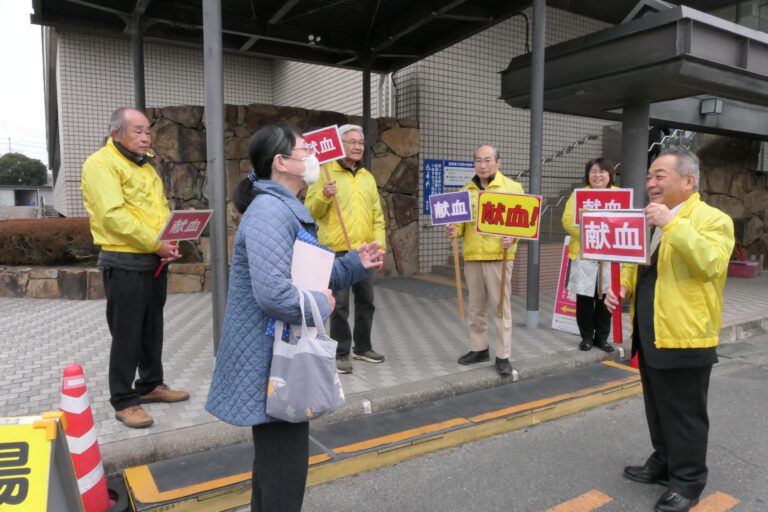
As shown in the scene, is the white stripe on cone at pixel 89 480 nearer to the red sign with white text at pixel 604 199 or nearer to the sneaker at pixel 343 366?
the sneaker at pixel 343 366

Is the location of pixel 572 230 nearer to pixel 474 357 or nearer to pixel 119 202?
pixel 474 357

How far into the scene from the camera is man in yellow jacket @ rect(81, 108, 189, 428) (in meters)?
3.47

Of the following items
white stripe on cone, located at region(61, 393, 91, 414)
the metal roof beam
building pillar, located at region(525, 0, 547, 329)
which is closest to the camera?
white stripe on cone, located at region(61, 393, 91, 414)

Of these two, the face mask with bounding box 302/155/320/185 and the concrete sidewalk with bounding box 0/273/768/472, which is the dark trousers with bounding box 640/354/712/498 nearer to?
the concrete sidewalk with bounding box 0/273/768/472

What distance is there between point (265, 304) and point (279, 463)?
0.67 metres

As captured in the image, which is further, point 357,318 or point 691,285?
point 357,318

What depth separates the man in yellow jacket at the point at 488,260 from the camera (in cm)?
476

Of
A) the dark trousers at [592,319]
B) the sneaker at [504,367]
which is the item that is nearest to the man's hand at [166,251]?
the sneaker at [504,367]

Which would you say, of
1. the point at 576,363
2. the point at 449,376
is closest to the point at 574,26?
the point at 576,363

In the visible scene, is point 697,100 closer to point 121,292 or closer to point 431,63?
point 431,63

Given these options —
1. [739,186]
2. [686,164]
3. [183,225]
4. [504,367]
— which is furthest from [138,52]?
[739,186]

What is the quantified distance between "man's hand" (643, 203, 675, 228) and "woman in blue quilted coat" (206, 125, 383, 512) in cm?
168

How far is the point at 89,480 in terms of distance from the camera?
2.79 m

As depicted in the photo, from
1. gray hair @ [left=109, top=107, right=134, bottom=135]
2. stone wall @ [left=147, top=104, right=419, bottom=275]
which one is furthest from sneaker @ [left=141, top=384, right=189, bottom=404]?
stone wall @ [left=147, top=104, right=419, bottom=275]
